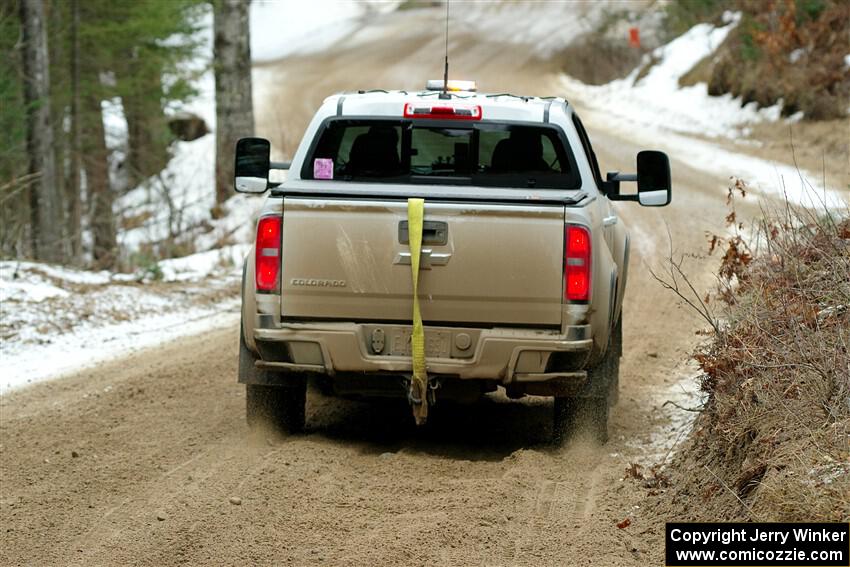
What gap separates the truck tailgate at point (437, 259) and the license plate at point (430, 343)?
0.27 feet

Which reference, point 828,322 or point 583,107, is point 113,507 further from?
point 583,107

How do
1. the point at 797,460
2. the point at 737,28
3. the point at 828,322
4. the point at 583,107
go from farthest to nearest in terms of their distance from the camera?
the point at 583,107 < the point at 737,28 < the point at 828,322 < the point at 797,460

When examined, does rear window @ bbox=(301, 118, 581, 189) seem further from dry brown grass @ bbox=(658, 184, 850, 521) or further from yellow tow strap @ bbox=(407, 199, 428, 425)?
dry brown grass @ bbox=(658, 184, 850, 521)

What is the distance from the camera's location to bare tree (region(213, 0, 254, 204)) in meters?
20.4

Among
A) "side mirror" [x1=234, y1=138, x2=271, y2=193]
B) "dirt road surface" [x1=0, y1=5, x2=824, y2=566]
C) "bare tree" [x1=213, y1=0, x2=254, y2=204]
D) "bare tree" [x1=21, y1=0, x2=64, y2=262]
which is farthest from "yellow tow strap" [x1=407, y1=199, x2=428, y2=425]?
"bare tree" [x1=213, y1=0, x2=254, y2=204]

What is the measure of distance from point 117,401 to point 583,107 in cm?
2458

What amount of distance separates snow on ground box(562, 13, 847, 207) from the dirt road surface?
33.8 ft

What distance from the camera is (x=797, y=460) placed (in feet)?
16.8

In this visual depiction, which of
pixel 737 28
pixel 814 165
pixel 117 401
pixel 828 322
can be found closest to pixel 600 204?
pixel 828 322

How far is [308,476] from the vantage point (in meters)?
6.46

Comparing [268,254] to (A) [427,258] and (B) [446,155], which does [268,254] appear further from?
(B) [446,155]

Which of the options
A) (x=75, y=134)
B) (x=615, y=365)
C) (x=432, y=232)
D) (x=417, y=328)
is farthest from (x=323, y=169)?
(x=75, y=134)

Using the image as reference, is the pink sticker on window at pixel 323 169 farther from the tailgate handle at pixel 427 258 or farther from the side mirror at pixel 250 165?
the tailgate handle at pixel 427 258

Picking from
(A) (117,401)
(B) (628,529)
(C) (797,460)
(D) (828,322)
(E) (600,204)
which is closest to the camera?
(C) (797,460)
